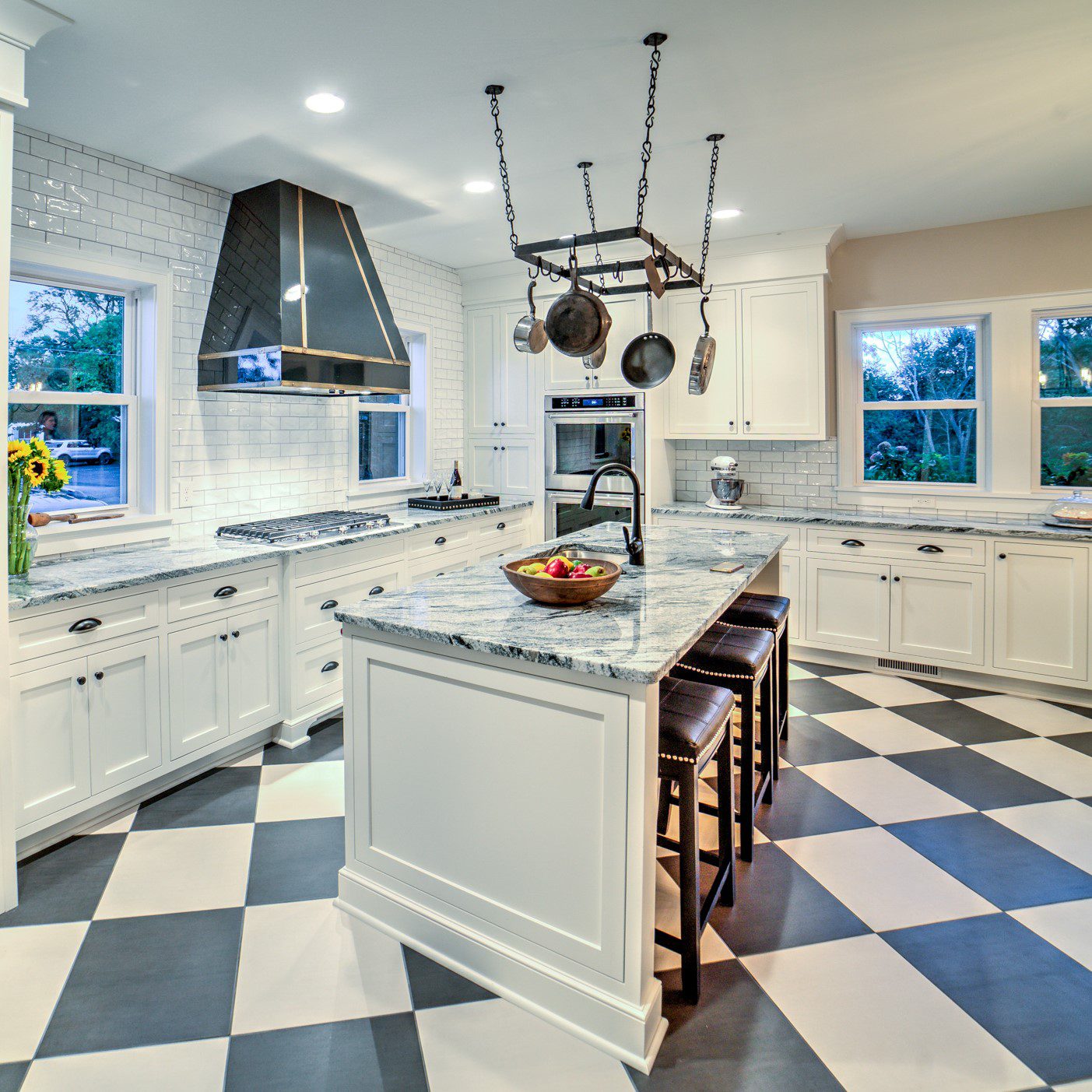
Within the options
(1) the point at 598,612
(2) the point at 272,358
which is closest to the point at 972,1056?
(1) the point at 598,612

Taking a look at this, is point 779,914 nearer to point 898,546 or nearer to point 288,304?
point 898,546

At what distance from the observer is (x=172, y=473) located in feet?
11.7

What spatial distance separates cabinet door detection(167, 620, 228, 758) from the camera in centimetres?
293

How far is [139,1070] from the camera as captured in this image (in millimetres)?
1663

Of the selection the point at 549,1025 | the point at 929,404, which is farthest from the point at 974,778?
the point at 929,404

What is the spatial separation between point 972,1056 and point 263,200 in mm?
4122

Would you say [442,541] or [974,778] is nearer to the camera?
[974,778]

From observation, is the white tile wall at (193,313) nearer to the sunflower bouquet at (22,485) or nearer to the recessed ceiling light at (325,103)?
the sunflower bouquet at (22,485)

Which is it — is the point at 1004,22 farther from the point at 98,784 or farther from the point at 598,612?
the point at 98,784

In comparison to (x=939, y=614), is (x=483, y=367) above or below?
above

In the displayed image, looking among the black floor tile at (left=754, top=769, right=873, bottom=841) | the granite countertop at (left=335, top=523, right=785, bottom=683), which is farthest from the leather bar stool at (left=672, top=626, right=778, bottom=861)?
the granite countertop at (left=335, top=523, right=785, bottom=683)

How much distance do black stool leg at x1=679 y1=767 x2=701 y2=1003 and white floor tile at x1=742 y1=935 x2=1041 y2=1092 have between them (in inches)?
8.4

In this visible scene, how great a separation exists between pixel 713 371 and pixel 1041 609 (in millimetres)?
2351

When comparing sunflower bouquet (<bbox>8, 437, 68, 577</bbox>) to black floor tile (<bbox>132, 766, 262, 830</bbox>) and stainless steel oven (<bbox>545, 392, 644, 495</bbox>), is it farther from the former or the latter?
stainless steel oven (<bbox>545, 392, 644, 495</bbox>)
